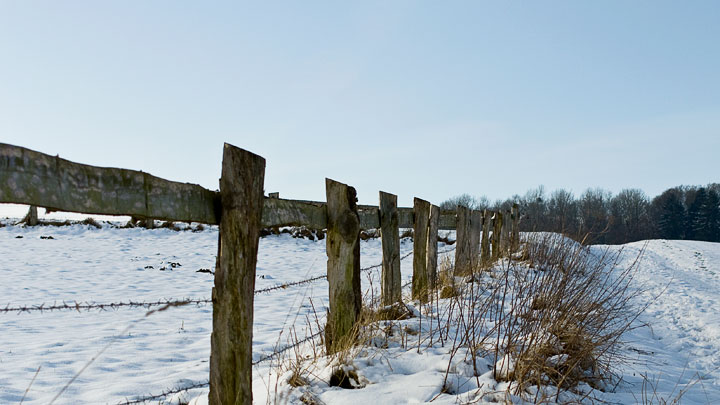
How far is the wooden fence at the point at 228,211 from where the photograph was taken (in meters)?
1.88

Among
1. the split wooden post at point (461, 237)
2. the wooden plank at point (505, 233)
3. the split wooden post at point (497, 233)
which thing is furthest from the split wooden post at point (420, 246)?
the wooden plank at point (505, 233)

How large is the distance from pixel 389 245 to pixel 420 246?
108 cm

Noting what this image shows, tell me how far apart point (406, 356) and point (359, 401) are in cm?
75

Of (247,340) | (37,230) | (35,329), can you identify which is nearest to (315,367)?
(247,340)

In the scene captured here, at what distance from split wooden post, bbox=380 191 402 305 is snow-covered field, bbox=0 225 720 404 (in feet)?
2.54

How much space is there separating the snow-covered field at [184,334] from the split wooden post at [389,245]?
0.77m

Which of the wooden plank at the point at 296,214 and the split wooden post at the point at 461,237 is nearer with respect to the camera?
the wooden plank at the point at 296,214

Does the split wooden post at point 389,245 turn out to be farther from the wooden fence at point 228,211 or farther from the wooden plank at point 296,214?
the wooden fence at point 228,211

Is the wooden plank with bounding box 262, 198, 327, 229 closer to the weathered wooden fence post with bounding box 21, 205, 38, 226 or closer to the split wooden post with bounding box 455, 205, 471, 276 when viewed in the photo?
the split wooden post with bounding box 455, 205, 471, 276

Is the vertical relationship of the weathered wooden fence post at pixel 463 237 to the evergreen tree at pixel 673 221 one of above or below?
below

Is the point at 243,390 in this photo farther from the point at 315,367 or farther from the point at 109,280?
the point at 109,280

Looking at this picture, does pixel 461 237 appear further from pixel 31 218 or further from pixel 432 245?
pixel 31 218

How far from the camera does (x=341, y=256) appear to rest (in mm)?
3820

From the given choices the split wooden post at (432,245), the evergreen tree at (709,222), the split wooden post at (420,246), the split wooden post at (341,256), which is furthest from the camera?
the evergreen tree at (709,222)
